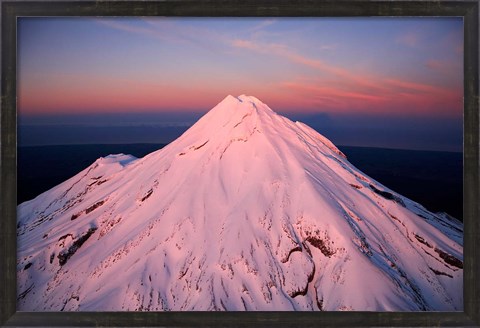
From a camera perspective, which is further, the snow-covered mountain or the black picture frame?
the snow-covered mountain

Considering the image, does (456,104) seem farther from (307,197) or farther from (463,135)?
(307,197)

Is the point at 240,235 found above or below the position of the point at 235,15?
below

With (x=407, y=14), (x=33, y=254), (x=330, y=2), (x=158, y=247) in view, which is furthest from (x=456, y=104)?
(x=33, y=254)

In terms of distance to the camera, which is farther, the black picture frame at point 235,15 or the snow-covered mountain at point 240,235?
the snow-covered mountain at point 240,235

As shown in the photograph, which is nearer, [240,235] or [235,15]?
[235,15]
